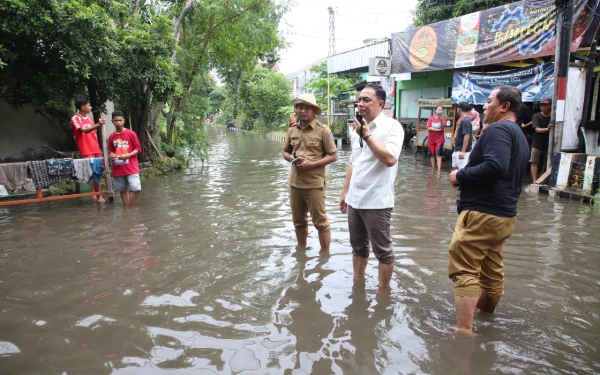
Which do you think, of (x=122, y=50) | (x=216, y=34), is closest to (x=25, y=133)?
(x=122, y=50)

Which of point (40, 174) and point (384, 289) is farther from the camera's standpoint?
point (40, 174)

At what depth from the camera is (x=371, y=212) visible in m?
3.63

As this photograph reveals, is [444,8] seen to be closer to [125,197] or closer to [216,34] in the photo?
[216,34]

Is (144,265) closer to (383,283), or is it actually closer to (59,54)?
(383,283)

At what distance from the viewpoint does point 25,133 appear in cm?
995

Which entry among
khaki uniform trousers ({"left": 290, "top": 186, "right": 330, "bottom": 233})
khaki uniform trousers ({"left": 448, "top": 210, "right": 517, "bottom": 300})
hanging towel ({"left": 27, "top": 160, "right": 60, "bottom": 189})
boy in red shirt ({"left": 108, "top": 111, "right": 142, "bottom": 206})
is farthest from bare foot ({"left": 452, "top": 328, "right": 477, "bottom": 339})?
hanging towel ({"left": 27, "top": 160, "right": 60, "bottom": 189})

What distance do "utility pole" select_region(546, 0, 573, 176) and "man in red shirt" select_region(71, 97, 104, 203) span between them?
28.0 feet

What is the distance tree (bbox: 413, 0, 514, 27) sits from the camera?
15230 mm

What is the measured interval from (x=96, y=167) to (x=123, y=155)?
0.96m

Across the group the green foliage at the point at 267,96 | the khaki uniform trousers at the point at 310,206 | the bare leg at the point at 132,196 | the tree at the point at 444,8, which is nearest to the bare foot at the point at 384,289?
the khaki uniform trousers at the point at 310,206

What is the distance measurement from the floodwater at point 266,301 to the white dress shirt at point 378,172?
0.93 metres

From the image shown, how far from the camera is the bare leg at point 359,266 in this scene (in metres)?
4.08

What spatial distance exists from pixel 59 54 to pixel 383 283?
7572 millimetres

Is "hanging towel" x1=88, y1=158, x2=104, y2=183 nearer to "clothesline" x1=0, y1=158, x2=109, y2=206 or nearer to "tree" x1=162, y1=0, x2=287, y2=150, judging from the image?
"clothesline" x1=0, y1=158, x2=109, y2=206
